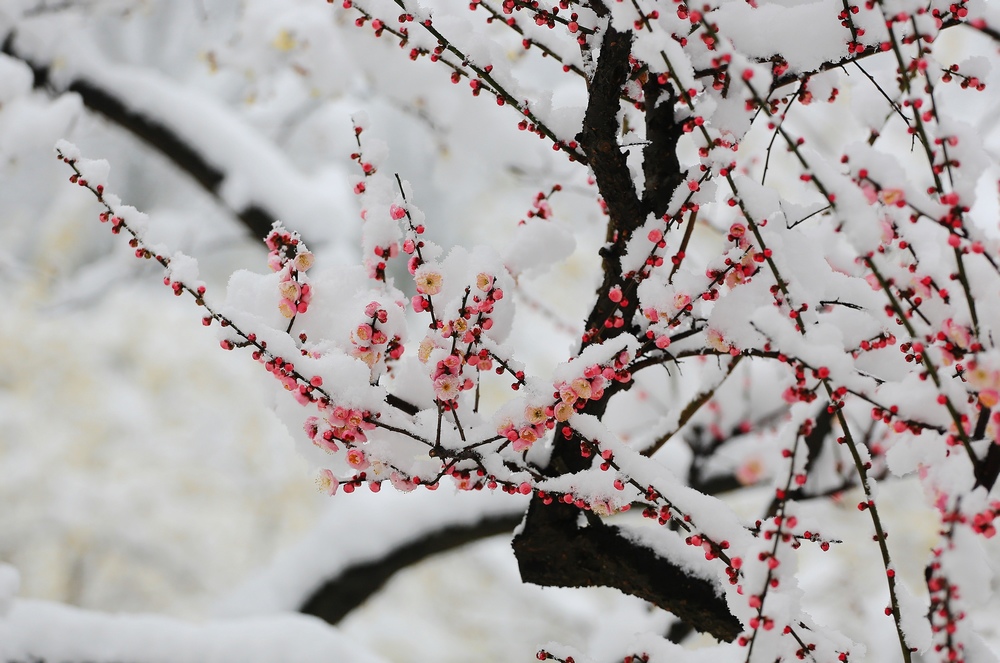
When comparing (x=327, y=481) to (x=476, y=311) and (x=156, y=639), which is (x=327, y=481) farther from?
(x=156, y=639)

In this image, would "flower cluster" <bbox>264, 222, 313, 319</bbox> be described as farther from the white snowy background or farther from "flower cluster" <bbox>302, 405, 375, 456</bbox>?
the white snowy background

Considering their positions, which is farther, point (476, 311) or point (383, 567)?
point (383, 567)

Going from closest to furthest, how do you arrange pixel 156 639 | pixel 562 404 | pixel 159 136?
pixel 562 404
pixel 156 639
pixel 159 136

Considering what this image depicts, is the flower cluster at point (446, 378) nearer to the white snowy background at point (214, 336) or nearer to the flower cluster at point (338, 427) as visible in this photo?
the flower cluster at point (338, 427)

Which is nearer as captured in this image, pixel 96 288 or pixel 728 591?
pixel 728 591

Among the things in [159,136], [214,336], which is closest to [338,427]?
[159,136]

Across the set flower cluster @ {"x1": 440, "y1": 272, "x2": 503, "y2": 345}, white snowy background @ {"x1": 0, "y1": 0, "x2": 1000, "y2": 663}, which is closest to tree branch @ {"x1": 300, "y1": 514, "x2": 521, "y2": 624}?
white snowy background @ {"x1": 0, "y1": 0, "x2": 1000, "y2": 663}

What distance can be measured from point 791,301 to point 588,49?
539 mm

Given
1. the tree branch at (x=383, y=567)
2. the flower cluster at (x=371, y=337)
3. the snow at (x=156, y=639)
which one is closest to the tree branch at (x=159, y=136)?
the tree branch at (x=383, y=567)

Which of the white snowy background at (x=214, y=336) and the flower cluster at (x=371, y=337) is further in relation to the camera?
the white snowy background at (x=214, y=336)

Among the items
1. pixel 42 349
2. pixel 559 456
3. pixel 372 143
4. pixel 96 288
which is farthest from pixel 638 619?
pixel 42 349

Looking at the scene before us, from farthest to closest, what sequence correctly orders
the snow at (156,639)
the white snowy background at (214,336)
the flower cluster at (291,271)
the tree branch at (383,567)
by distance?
the white snowy background at (214,336) → the tree branch at (383,567) → the snow at (156,639) → the flower cluster at (291,271)

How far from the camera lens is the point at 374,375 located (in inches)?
46.9

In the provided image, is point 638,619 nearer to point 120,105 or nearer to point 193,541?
point 120,105
